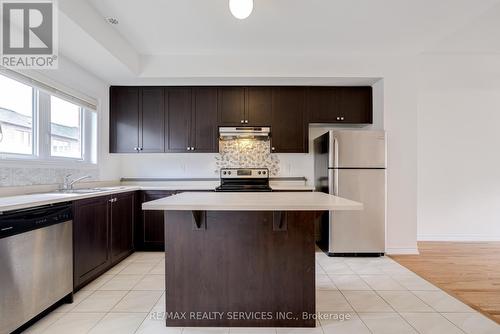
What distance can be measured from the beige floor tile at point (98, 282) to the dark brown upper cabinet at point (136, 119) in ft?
5.99

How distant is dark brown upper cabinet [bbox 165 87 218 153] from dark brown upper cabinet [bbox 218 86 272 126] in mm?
135

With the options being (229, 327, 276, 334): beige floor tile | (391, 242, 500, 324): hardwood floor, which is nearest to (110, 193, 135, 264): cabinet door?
(229, 327, 276, 334): beige floor tile

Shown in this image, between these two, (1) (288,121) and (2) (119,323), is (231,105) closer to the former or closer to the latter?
(1) (288,121)

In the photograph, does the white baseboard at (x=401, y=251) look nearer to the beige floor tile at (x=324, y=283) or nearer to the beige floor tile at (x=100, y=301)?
the beige floor tile at (x=324, y=283)

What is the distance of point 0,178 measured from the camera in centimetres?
218

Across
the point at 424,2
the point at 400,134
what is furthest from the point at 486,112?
the point at 424,2

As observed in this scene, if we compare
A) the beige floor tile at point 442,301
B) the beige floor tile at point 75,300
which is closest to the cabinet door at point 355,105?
the beige floor tile at point 442,301

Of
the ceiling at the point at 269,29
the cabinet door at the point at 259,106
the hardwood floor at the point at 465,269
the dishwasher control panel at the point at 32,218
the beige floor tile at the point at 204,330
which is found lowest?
the hardwood floor at the point at 465,269

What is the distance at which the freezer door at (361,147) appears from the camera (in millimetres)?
3463

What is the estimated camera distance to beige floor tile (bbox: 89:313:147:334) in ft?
6.16

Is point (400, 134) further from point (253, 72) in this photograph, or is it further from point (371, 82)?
point (253, 72)

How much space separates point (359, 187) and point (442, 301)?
58.9 inches

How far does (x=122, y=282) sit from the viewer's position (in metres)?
2.70

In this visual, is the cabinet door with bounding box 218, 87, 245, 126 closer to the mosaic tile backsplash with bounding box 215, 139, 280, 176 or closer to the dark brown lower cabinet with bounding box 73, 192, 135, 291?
the mosaic tile backsplash with bounding box 215, 139, 280, 176
